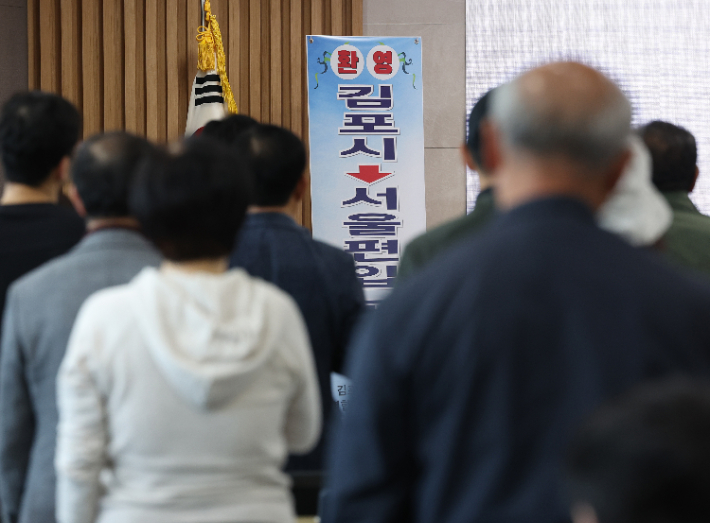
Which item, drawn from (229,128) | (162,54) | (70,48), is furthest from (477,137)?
(70,48)

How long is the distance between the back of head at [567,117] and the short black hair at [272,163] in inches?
40.5

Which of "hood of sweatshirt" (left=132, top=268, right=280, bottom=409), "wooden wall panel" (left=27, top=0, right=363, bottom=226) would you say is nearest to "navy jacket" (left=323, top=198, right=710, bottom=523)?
"hood of sweatshirt" (left=132, top=268, right=280, bottom=409)

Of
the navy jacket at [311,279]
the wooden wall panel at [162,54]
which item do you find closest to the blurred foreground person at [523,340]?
the navy jacket at [311,279]

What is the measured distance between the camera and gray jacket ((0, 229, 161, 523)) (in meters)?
1.62

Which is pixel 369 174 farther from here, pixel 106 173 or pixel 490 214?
pixel 106 173

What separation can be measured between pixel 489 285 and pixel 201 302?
54cm

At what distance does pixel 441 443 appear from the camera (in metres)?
1.05

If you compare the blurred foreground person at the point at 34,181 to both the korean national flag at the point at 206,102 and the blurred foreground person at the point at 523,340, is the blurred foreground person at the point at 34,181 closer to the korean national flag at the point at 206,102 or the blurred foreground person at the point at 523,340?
the blurred foreground person at the point at 523,340

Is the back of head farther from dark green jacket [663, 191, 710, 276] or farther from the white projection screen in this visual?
the white projection screen

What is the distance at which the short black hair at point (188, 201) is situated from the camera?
55.2 inches

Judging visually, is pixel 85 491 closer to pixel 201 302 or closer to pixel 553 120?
pixel 201 302

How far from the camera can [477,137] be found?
6.03 ft

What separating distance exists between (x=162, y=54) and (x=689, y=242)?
330 centimetres

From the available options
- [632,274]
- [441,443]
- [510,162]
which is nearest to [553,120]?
[510,162]
